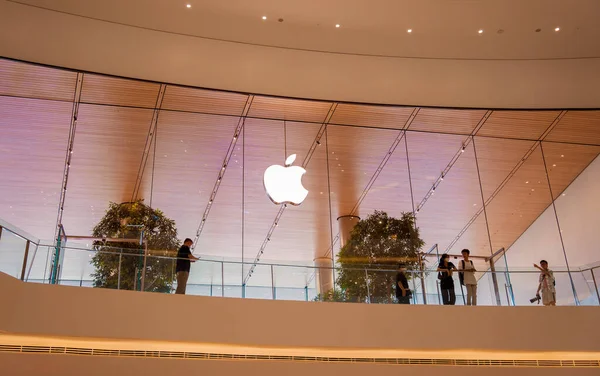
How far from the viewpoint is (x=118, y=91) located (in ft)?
34.9

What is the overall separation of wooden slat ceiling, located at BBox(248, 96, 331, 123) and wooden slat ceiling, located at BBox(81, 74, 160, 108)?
192 cm

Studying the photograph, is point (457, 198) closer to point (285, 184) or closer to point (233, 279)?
point (285, 184)

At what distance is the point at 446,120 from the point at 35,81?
300 inches

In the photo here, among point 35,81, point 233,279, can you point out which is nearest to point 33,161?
point 35,81

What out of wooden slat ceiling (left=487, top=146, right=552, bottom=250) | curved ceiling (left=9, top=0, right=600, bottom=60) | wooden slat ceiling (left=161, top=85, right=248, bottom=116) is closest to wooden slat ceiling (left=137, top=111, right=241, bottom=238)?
wooden slat ceiling (left=161, top=85, right=248, bottom=116)

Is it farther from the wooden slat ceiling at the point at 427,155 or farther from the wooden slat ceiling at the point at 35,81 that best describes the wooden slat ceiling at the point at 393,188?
the wooden slat ceiling at the point at 35,81

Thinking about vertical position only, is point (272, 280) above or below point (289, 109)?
below

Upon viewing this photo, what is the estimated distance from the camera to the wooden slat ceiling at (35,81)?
32.6ft

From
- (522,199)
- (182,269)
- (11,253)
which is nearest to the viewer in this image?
(11,253)

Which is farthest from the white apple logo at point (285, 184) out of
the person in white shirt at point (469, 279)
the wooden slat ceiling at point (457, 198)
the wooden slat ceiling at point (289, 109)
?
the person in white shirt at point (469, 279)

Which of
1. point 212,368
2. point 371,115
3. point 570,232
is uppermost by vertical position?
point 371,115

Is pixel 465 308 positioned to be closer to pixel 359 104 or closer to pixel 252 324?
pixel 252 324

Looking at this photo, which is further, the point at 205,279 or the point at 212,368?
the point at 205,279

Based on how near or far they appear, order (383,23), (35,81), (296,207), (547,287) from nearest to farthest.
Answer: (547,287) < (35,81) < (383,23) < (296,207)
